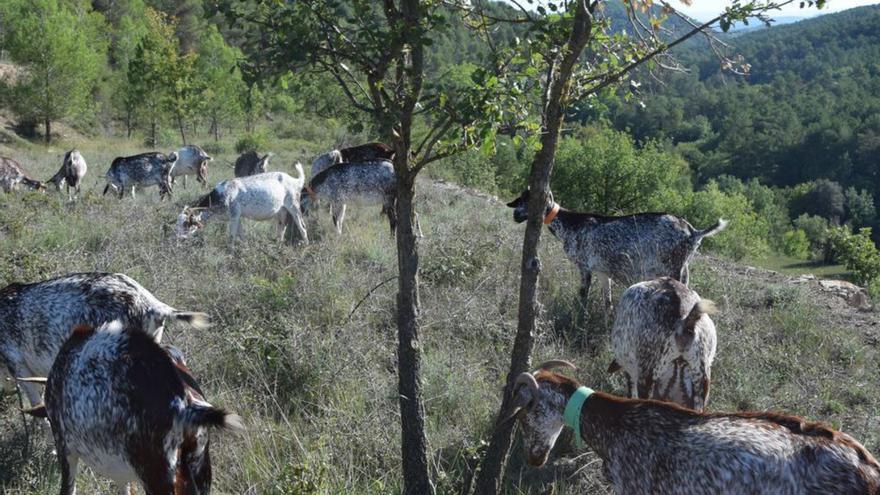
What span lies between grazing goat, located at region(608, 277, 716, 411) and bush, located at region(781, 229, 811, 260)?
6265 cm

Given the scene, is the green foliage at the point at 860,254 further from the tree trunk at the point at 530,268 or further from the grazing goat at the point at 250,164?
the tree trunk at the point at 530,268

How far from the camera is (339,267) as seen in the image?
937 centimetres

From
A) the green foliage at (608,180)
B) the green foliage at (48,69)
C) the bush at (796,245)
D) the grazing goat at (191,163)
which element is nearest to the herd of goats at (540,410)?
the grazing goat at (191,163)

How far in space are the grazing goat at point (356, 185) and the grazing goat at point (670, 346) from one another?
271 inches

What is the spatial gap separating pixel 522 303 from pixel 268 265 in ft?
18.4

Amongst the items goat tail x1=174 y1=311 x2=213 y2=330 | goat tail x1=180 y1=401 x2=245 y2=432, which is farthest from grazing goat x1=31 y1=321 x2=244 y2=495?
goat tail x1=174 y1=311 x2=213 y2=330

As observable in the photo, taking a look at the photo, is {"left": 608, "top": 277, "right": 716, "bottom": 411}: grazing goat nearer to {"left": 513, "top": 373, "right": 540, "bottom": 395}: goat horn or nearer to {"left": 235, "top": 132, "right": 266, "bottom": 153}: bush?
{"left": 513, "top": 373, "right": 540, "bottom": 395}: goat horn

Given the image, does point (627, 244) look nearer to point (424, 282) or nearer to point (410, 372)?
point (424, 282)

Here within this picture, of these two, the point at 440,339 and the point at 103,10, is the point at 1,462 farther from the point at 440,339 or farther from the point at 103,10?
the point at 103,10

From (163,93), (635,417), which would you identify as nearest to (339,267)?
(635,417)

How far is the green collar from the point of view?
429cm

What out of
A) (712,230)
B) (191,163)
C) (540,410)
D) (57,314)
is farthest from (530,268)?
(191,163)

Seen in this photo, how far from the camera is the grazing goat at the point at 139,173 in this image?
53.3 feet

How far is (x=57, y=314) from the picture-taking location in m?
5.48
